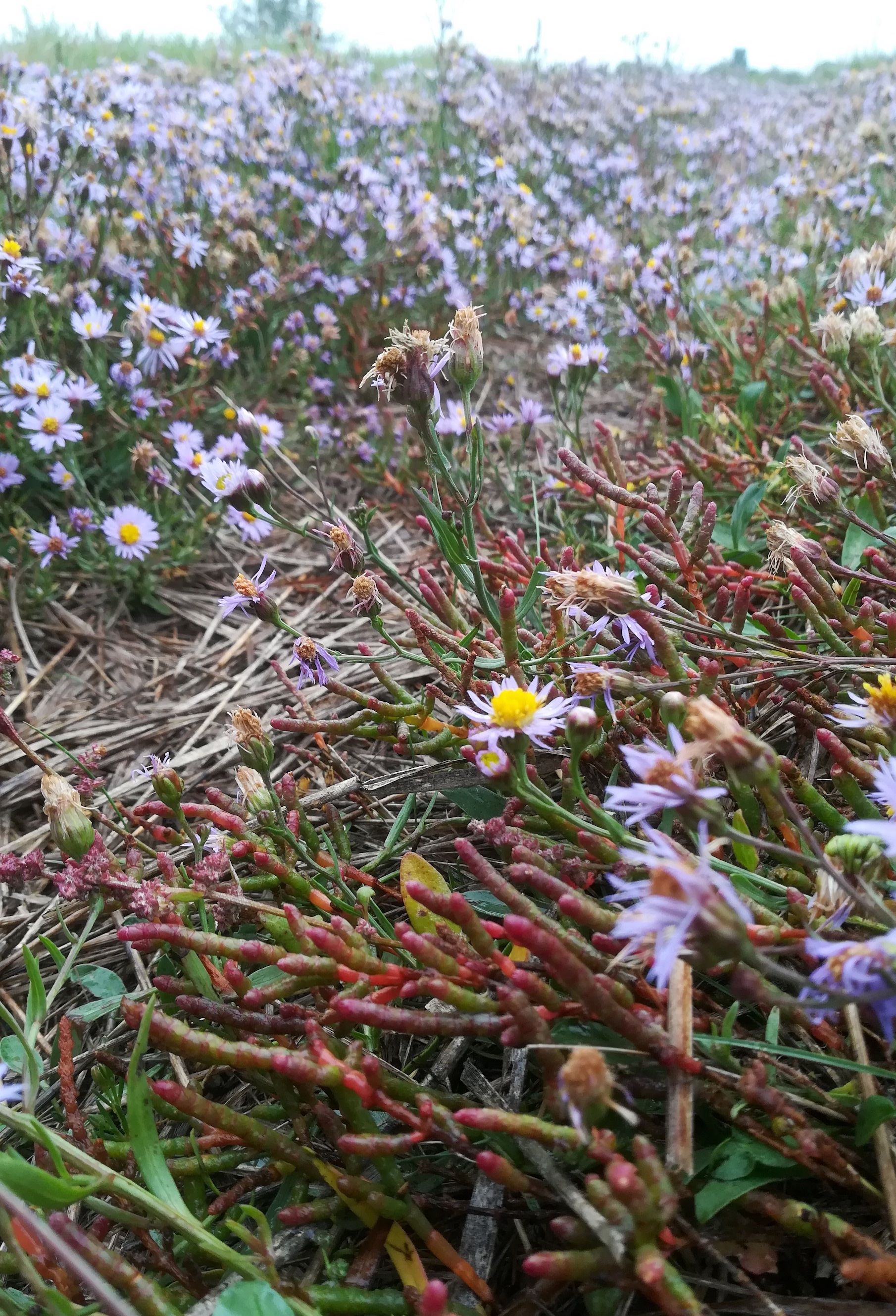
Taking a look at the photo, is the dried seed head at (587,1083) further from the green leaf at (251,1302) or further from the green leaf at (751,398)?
the green leaf at (751,398)

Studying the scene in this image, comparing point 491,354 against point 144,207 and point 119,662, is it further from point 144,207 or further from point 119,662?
point 119,662

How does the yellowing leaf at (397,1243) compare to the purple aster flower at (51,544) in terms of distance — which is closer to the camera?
the yellowing leaf at (397,1243)

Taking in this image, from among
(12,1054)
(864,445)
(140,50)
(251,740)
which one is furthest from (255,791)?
(140,50)

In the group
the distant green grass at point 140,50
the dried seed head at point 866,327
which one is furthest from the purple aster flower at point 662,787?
the distant green grass at point 140,50

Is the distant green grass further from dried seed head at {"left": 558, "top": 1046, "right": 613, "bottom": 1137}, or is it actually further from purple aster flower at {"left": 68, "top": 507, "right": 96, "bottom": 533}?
→ dried seed head at {"left": 558, "top": 1046, "right": 613, "bottom": 1137}

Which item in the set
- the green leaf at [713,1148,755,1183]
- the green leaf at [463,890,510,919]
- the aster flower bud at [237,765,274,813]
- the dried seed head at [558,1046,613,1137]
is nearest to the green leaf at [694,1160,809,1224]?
the green leaf at [713,1148,755,1183]

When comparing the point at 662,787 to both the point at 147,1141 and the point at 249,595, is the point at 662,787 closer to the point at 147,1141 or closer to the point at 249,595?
the point at 147,1141
